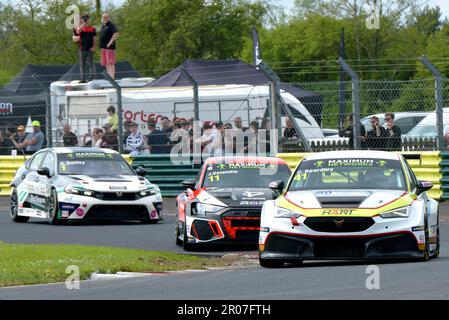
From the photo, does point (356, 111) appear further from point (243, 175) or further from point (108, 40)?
point (108, 40)

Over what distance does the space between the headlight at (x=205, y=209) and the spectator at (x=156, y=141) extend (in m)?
9.83

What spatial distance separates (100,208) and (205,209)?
5009mm

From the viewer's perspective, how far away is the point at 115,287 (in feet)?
40.7

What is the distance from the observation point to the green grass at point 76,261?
13742 mm

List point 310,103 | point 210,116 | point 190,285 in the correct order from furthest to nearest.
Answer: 1. point 210,116
2. point 310,103
3. point 190,285

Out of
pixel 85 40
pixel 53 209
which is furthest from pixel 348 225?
pixel 85 40

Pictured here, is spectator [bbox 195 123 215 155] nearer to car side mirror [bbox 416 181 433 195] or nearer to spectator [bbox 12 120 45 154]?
spectator [bbox 12 120 45 154]

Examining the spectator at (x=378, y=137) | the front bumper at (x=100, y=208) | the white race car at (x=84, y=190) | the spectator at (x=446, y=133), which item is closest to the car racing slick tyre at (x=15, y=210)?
the white race car at (x=84, y=190)

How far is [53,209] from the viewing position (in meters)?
22.1

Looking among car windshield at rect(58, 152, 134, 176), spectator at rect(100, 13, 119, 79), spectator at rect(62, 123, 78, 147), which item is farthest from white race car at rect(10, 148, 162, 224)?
spectator at rect(100, 13, 119, 79)

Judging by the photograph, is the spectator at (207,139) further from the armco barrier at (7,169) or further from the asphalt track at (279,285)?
the asphalt track at (279,285)

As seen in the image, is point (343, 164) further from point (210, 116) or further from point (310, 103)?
point (210, 116)
